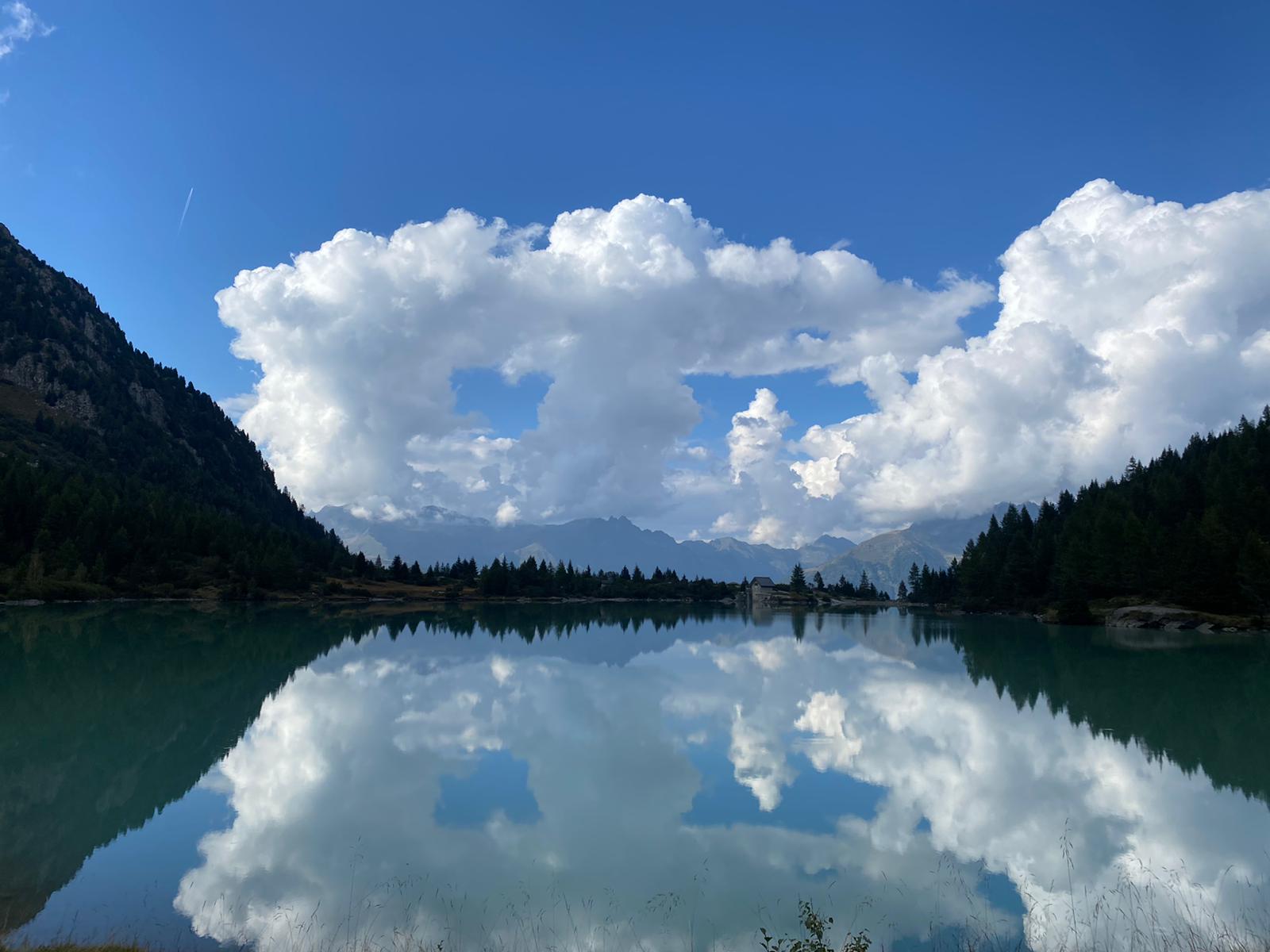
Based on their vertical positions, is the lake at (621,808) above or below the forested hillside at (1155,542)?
below

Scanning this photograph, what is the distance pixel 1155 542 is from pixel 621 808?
108 metres

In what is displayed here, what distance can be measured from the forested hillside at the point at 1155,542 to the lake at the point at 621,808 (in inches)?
2234

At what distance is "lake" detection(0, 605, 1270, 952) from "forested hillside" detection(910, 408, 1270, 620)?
186ft

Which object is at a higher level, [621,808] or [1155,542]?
[1155,542]

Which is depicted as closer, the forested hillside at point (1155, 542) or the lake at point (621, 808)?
the lake at point (621, 808)

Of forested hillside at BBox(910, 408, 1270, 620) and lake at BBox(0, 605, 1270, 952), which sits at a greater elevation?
forested hillside at BBox(910, 408, 1270, 620)

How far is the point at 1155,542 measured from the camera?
101312 millimetres

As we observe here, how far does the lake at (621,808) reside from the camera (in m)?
14.0

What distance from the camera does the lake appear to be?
14008mm

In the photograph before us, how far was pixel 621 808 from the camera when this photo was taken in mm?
21219

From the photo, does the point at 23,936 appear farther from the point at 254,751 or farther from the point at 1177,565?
the point at 1177,565

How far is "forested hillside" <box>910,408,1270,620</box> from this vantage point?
91.8 meters

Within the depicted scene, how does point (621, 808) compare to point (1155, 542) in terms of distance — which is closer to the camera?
point (621, 808)

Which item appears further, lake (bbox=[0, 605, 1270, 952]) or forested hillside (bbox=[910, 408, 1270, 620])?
forested hillside (bbox=[910, 408, 1270, 620])
